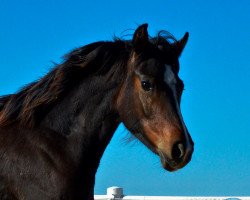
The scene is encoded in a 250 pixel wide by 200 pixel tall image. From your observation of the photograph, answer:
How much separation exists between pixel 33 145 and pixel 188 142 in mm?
1455

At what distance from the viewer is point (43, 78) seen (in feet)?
18.6

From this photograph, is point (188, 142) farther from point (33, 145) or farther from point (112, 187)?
point (112, 187)

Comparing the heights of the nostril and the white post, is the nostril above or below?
below

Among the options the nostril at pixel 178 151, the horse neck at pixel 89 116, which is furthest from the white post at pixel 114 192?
the nostril at pixel 178 151

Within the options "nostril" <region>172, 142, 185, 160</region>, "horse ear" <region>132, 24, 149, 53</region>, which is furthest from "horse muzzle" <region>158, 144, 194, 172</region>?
"horse ear" <region>132, 24, 149, 53</region>

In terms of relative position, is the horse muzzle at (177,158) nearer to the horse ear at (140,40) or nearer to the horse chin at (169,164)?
the horse chin at (169,164)

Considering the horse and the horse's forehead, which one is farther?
the horse's forehead

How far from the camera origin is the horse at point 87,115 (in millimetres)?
4926

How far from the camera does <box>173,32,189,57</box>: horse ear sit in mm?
5823

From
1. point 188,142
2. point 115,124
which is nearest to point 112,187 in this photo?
point 115,124

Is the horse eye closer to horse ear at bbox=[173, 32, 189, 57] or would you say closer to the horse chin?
the horse chin

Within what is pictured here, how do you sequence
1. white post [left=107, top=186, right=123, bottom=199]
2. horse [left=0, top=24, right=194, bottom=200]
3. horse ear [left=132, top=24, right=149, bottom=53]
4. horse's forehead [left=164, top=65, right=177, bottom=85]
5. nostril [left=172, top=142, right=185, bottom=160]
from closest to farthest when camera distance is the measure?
1. nostril [left=172, top=142, right=185, bottom=160]
2. horse [left=0, top=24, right=194, bottom=200]
3. horse's forehead [left=164, top=65, right=177, bottom=85]
4. horse ear [left=132, top=24, right=149, bottom=53]
5. white post [left=107, top=186, right=123, bottom=199]

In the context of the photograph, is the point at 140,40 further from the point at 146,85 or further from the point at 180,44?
the point at 180,44

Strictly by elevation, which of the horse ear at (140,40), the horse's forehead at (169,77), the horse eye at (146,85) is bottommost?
the horse eye at (146,85)
